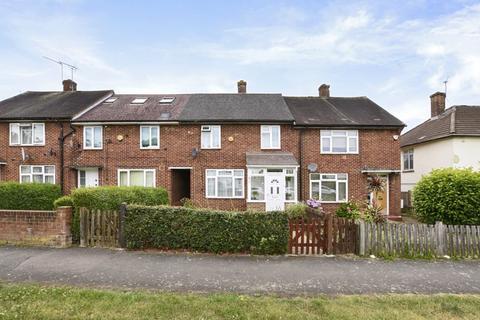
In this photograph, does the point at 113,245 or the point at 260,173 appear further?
the point at 260,173

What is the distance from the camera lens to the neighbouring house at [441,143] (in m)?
17.3

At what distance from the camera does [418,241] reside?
7.99 meters

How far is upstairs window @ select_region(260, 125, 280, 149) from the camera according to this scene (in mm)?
16656

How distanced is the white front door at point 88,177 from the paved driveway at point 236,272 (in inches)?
361

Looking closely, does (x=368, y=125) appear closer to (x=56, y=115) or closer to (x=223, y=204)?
(x=223, y=204)

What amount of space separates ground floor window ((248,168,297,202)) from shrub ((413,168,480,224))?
679 centimetres

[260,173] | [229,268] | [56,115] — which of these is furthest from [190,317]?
[56,115]

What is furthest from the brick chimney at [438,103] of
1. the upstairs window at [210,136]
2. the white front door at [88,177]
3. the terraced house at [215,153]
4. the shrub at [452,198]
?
the white front door at [88,177]

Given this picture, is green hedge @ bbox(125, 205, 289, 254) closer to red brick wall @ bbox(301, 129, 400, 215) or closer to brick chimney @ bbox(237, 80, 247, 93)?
red brick wall @ bbox(301, 129, 400, 215)

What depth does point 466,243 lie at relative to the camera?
7.98m

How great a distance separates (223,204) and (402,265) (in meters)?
10.3

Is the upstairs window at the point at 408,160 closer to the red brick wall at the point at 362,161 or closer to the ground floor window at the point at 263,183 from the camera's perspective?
the red brick wall at the point at 362,161

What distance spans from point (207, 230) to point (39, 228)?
504 centimetres

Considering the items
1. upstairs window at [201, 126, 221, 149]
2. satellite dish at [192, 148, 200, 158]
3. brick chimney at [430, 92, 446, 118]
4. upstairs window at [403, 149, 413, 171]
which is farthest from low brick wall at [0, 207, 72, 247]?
brick chimney at [430, 92, 446, 118]
